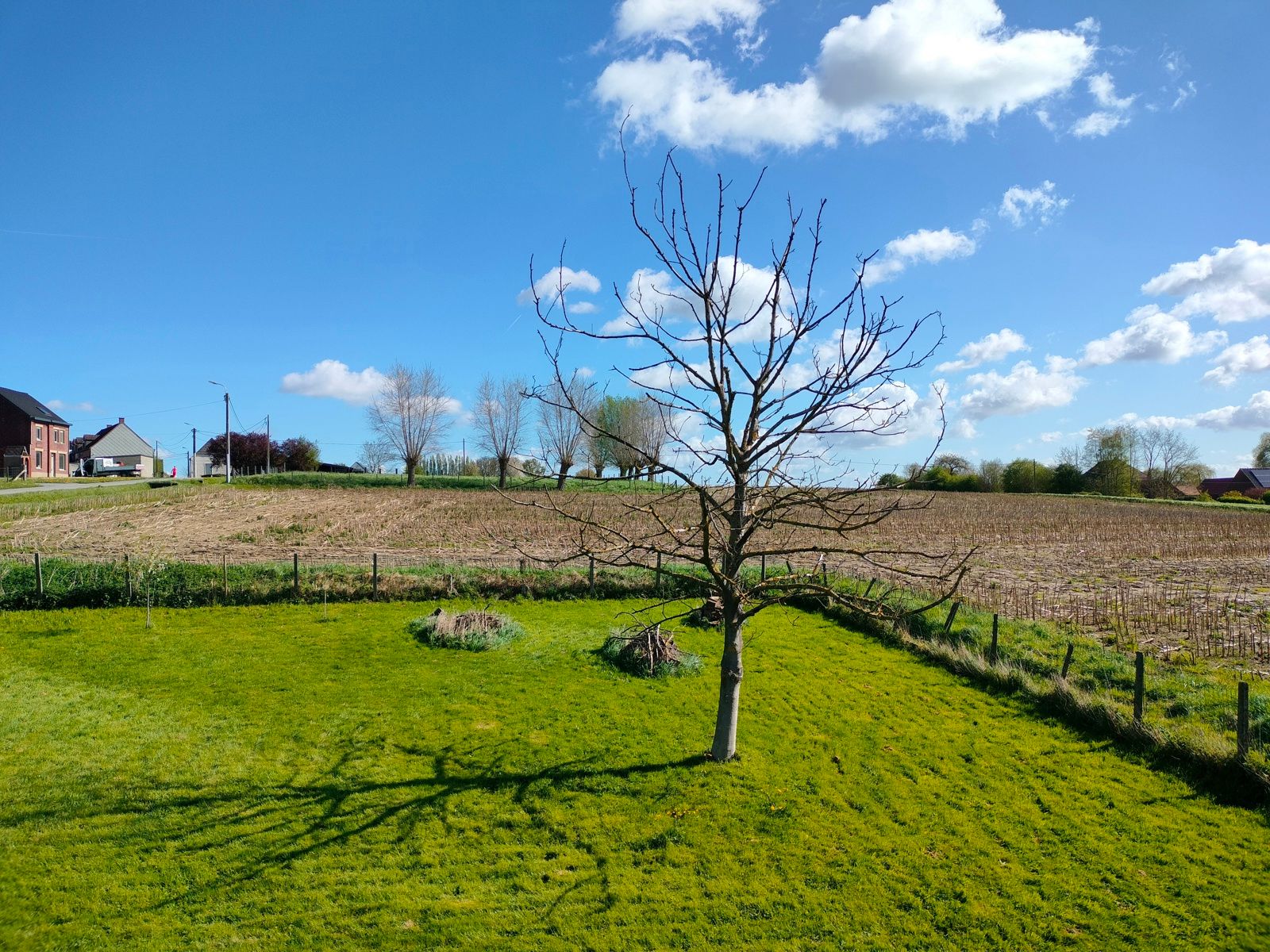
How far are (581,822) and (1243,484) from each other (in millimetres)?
99438

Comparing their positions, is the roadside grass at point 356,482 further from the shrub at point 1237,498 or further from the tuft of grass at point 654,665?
the shrub at point 1237,498

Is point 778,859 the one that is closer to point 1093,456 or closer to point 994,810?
point 994,810

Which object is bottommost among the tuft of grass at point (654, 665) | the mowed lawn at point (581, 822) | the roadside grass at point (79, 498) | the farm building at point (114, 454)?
the mowed lawn at point (581, 822)

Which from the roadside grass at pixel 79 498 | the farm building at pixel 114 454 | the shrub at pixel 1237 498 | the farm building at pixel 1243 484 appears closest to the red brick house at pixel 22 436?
the farm building at pixel 114 454

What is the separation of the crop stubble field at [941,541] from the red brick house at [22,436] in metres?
25.1

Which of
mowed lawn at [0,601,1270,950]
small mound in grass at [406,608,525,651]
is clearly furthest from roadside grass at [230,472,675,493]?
mowed lawn at [0,601,1270,950]

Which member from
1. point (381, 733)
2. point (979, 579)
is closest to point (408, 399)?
point (979, 579)

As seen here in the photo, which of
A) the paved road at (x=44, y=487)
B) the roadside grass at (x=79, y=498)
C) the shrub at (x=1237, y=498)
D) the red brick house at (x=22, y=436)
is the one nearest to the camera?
the roadside grass at (x=79, y=498)

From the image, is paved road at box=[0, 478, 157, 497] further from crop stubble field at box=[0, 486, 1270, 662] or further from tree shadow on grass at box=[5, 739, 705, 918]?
tree shadow on grass at box=[5, 739, 705, 918]

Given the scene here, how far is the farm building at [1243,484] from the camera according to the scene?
73.2 meters

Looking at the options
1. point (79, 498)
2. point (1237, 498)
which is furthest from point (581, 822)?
point (1237, 498)

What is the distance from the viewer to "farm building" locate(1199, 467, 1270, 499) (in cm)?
7325

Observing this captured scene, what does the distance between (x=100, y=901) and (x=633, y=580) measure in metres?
16.0

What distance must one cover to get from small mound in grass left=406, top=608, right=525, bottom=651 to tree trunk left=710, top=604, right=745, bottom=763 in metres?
6.97
